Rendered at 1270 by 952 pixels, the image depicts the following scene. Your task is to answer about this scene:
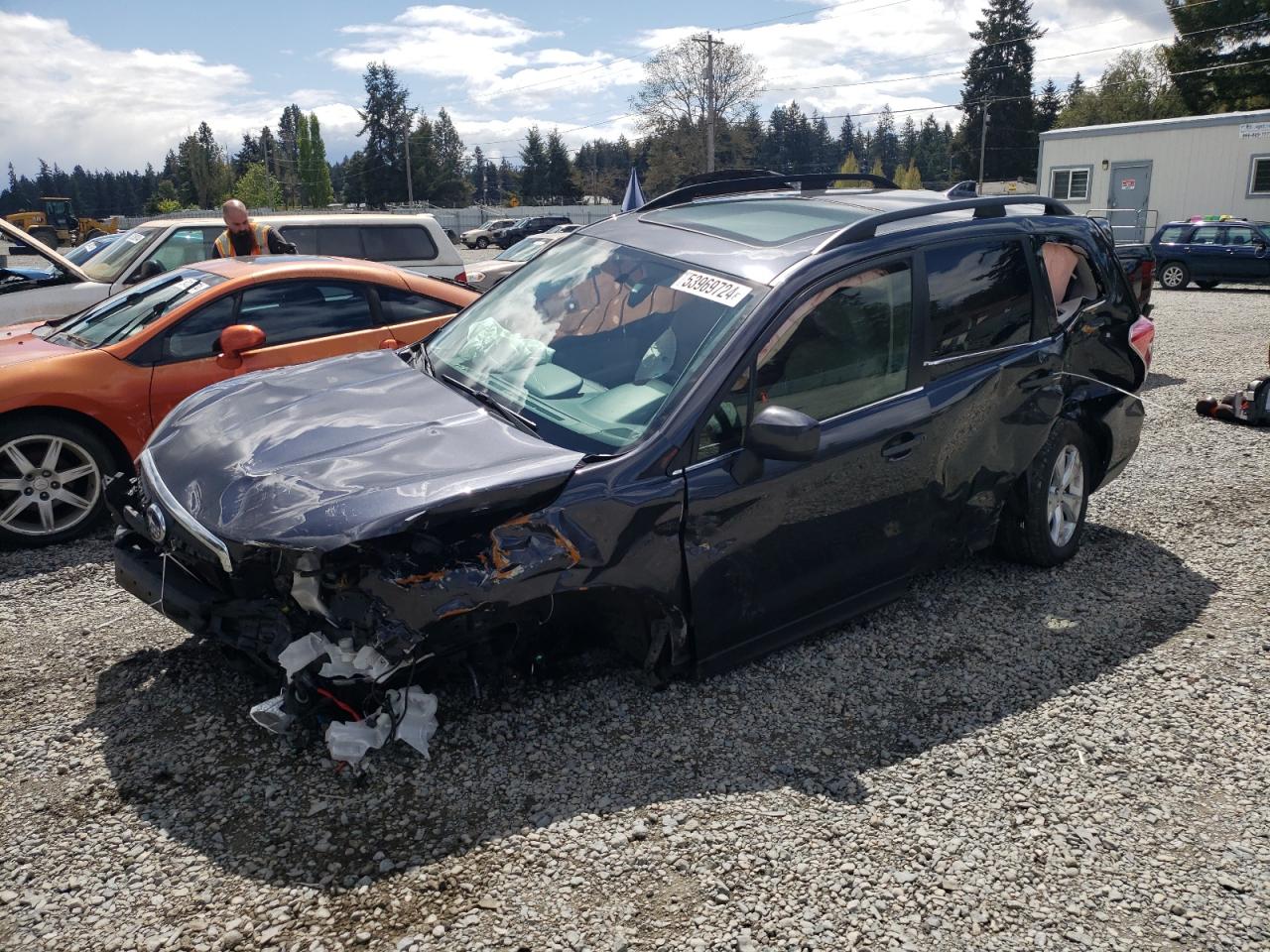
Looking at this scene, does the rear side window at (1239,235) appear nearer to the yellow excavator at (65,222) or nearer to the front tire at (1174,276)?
the front tire at (1174,276)

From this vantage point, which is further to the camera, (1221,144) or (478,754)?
(1221,144)

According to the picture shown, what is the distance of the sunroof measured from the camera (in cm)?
396

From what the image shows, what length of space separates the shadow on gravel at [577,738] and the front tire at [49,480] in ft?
5.81

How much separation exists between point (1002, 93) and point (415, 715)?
278 ft

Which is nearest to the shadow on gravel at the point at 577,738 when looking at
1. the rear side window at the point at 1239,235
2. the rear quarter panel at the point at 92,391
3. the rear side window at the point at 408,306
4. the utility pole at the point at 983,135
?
the rear quarter panel at the point at 92,391

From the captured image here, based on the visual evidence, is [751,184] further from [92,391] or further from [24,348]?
[24,348]

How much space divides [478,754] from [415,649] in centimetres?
52

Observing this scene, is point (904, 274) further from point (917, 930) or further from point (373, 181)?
point (373, 181)

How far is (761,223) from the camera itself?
4.16 metres

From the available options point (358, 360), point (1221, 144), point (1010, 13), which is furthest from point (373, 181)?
point (358, 360)

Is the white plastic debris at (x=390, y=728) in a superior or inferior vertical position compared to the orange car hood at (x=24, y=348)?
inferior

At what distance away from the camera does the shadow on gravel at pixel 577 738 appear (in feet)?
9.46

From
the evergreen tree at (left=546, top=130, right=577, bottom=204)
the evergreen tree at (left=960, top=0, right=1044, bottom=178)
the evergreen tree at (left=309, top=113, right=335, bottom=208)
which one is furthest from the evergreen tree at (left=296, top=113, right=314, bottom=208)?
the evergreen tree at (left=960, top=0, right=1044, bottom=178)

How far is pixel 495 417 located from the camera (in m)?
3.50
